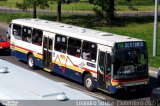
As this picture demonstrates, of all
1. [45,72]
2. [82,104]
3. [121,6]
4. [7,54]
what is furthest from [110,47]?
[121,6]

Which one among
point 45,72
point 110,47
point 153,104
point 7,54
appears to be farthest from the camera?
point 7,54

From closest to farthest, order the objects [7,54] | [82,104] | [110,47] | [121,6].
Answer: [82,104] → [110,47] → [7,54] → [121,6]

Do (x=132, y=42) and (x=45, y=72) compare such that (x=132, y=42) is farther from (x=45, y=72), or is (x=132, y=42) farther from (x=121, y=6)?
(x=121, y=6)

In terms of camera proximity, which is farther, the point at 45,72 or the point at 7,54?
the point at 7,54

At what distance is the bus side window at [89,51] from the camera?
1836 cm

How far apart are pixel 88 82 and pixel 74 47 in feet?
6.75

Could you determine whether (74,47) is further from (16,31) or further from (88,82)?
(16,31)

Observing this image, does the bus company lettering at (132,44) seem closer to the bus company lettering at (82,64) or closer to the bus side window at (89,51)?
A: the bus side window at (89,51)

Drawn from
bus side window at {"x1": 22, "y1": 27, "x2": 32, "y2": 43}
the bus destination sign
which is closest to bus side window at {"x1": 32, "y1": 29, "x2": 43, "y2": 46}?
bus side window at {"x1": 22, "y1": 27, "x2": 32, "y2": 43}

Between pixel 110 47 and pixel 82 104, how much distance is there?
10.4m

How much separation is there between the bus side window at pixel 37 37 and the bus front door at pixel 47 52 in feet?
1.79

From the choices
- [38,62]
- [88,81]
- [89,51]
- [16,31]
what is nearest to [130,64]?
[89,51]

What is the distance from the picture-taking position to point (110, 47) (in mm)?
17297

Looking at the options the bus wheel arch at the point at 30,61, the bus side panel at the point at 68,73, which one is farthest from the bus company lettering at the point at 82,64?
the bus wheel arch at the point at 30,61
